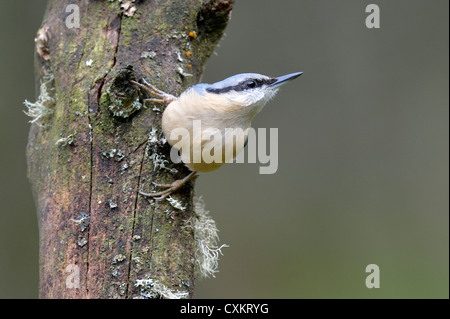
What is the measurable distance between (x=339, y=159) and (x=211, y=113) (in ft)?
9.30

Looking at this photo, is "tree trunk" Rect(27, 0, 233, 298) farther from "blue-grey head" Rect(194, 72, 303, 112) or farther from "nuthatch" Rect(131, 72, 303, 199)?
"blue-grey head" Rect(194, 72, 303, 112)

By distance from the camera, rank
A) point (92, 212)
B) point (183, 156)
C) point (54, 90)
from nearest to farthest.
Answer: point (92, 212), point (183, 156), point (54, 90)

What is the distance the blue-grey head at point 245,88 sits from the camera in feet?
7.05

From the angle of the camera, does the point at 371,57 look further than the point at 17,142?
Yes

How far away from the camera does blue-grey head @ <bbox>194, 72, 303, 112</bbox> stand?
2.15m

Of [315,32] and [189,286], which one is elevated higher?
[315,32]

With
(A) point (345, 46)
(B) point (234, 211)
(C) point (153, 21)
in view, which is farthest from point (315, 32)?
(C) point (153, 21)

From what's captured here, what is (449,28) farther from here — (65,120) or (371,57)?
(65,120)

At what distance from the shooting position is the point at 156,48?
85.7 inches

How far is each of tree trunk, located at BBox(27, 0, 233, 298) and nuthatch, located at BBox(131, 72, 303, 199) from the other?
61 mm

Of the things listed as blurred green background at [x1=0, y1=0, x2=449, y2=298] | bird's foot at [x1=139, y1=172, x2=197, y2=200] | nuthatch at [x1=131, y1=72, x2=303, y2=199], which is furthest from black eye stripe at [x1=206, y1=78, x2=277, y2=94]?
blurred green background at [x1=0, y1=0, x2=449, y2=298]

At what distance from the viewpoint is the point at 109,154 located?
1.98 m

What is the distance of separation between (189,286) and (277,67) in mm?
3027

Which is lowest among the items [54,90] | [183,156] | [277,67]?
[183,156]
